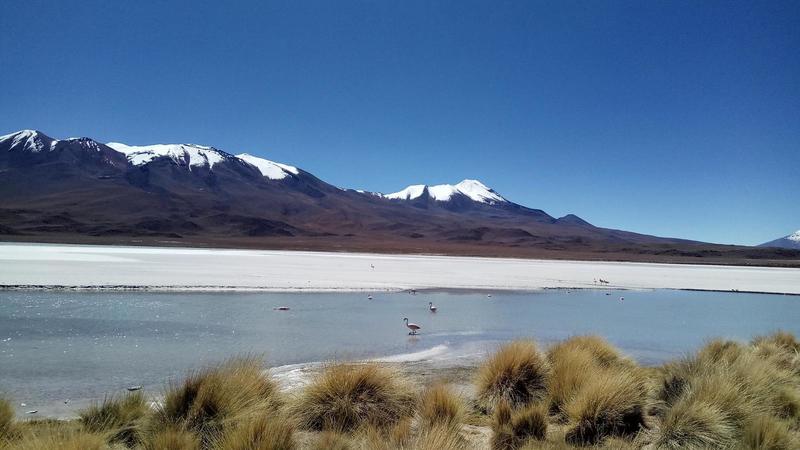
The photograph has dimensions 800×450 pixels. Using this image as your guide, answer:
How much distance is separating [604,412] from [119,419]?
4.55m

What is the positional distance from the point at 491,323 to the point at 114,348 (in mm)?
9159

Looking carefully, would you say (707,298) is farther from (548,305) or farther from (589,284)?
(548,305)

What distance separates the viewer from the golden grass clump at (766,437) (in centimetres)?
418

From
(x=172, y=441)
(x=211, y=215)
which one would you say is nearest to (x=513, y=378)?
(x=172, y=441)

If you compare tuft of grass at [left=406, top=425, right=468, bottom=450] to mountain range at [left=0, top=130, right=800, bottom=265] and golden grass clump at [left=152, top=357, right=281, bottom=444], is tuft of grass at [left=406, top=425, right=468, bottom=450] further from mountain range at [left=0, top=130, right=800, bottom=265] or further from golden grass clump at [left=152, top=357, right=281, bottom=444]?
mountain range at [left=0, top=130, right=800, bottom=265]

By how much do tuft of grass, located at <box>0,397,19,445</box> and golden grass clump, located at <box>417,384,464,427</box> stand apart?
11.1 feet

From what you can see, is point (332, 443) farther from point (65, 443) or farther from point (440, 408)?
point (65, 443)

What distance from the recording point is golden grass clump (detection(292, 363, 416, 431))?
503 centimetres

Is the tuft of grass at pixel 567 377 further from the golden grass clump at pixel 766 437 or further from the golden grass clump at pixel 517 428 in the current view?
the golden grass clump at pixel 766 437

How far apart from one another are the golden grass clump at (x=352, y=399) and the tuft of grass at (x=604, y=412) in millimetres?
1629

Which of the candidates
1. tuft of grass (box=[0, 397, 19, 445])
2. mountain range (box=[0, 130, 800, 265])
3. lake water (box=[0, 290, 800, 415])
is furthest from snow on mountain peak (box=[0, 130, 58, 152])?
tuft of grass (box=[0, 397, 19, 445])

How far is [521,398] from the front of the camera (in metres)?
6.03

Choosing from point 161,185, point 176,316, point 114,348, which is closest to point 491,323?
point 176,316

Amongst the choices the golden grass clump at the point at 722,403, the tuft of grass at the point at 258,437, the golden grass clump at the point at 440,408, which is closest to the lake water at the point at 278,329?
the tuft of grass at the point at 258,437
